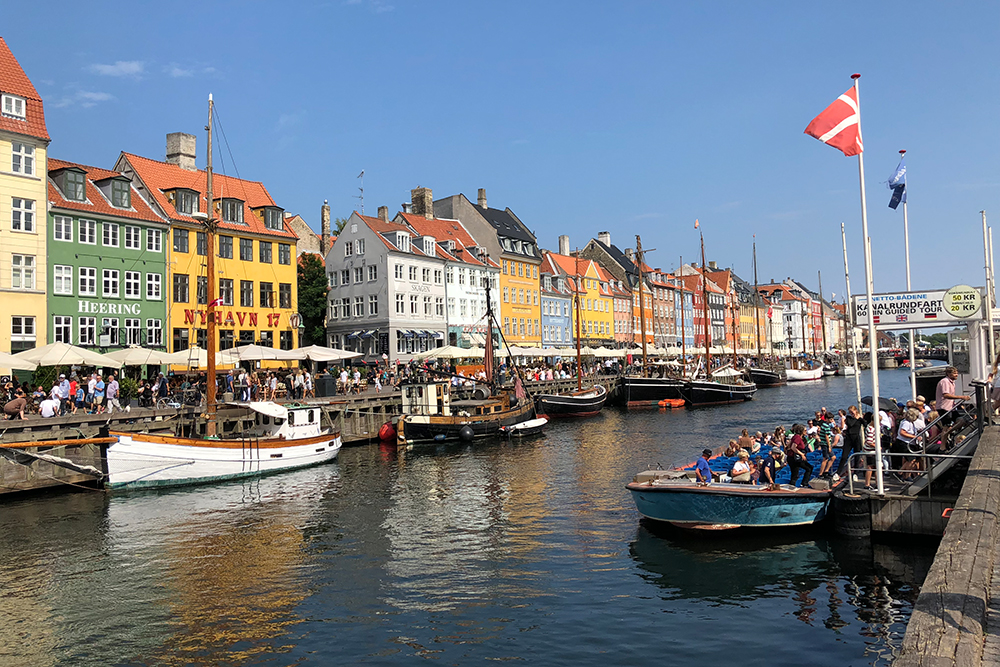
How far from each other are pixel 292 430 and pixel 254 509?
7567 mm

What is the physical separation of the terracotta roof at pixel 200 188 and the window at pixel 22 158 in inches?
305

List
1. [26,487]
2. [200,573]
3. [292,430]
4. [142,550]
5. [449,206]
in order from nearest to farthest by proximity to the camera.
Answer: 1. [200,573]
2. [142,550]
3. [26,487]
4. [292,430]
5. [449,206]

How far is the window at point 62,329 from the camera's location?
40.2 metres

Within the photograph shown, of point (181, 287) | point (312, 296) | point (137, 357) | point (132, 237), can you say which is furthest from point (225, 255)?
point (137, 357)

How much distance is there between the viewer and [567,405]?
51812 millimetres

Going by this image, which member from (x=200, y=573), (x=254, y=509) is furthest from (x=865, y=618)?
(x=254, y=509)

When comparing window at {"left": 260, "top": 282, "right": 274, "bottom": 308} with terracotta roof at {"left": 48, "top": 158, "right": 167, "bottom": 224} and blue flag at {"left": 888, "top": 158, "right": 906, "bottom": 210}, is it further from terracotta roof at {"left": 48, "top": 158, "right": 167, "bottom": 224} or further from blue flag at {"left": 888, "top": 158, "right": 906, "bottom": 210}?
blue flag at {"left": 888, "top": 158, "right": 906, "bottom": 210}

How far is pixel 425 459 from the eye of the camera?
33.1 m

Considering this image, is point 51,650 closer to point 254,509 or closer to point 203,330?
point 254,509

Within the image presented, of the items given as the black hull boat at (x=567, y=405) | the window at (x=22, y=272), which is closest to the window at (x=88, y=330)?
the window at (x=22, y=272)

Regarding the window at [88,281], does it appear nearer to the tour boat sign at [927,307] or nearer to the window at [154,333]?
the window at [154,333]

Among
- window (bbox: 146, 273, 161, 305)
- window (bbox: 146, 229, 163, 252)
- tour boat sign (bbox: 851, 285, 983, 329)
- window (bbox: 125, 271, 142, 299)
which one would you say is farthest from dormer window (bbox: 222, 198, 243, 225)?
tour boat sign (bbox: 851, 285, 983, 329)

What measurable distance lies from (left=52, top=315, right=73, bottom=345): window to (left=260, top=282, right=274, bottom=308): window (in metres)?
12.4

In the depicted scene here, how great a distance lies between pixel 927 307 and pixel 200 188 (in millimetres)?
43700
